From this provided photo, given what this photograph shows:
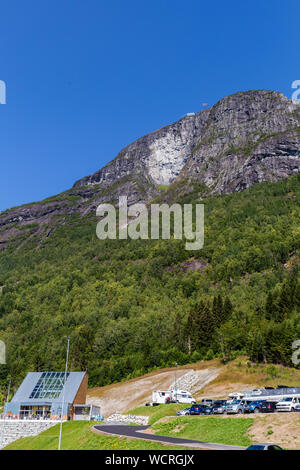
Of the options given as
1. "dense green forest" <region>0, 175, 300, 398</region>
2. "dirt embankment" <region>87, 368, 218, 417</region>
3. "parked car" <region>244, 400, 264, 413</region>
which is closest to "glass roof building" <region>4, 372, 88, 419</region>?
"dirt embankment" <region>87, 368, 218, 417</region>

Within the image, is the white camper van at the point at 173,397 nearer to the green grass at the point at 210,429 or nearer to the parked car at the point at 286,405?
the green grass at the point at 210,429

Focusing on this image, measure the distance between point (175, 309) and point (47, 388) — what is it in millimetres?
73020

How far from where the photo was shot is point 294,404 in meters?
39.0

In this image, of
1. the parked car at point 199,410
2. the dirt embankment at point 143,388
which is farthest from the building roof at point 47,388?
the parked car at point 199,410

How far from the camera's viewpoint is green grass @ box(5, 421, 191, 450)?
30.5m

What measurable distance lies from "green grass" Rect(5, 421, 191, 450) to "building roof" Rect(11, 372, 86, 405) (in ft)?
44.5

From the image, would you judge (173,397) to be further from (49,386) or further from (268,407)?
(268,407)

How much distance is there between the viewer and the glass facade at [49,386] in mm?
74000

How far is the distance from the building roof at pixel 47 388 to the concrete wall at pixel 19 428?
32.3 feet

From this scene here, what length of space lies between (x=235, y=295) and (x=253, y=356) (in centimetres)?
5133

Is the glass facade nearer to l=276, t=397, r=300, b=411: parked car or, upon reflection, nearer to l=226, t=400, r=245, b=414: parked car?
l=226, t=400, r=245, b=414: parked car

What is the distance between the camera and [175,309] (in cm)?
14250

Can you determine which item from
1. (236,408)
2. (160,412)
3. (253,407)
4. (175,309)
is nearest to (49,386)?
(160,412)
